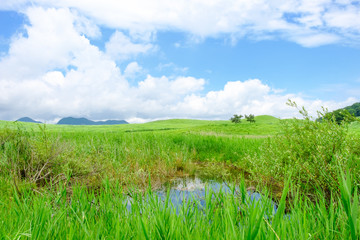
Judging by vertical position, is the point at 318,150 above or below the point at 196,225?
above

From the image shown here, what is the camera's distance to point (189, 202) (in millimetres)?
2895

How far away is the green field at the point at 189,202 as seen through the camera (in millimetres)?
2072

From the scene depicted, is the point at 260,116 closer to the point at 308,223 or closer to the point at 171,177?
the point at 171,177

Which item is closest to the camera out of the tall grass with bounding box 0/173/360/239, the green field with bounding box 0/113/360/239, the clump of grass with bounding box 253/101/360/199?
the tall grass with bounding box 0/173/360/239

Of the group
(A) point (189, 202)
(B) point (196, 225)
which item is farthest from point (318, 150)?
(B) point (196, 225)

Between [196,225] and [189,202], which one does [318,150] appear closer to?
[189,202]

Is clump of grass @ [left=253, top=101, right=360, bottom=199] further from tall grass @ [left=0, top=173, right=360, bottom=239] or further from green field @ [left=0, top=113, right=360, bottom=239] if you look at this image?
tall grass @ [left=0, top=173, right=360, bottom=239]

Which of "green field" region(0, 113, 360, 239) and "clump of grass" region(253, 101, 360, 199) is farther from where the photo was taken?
"clump of grass" region(253, 101, 360, 199)

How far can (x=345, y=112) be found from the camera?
16.5 ft

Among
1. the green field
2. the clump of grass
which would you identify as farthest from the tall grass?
the clump of grass

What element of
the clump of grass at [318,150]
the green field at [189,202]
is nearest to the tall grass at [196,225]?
the green field at [189,202]

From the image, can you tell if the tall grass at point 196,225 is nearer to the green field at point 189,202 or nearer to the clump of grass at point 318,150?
the green field at point 189,202

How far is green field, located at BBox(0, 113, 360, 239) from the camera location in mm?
2072

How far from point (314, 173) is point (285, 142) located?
142 centimetres
